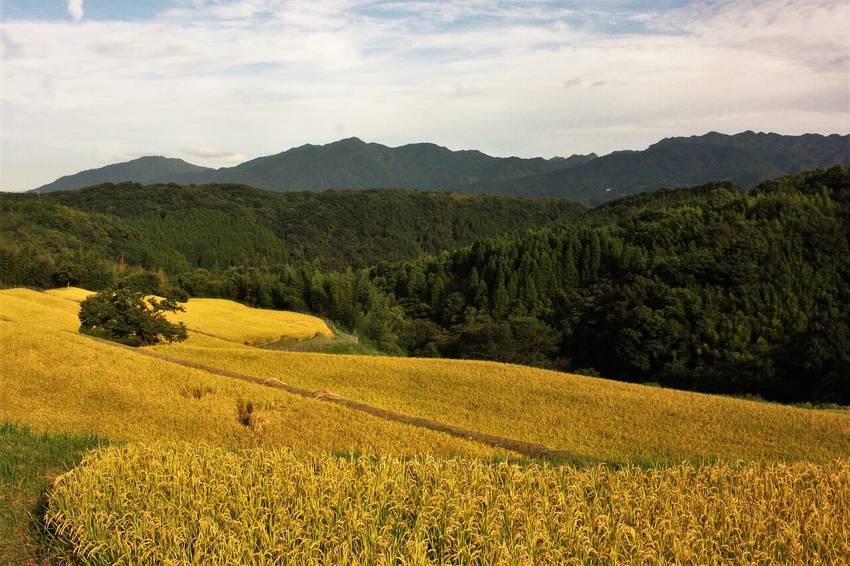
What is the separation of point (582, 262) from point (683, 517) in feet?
475

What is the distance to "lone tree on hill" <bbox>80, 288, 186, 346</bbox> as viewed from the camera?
38.9 metres

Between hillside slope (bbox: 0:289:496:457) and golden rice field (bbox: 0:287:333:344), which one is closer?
hillside slope (bbox: 0:289:496:457)

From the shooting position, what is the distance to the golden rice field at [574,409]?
18139 mm

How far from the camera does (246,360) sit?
29266mm

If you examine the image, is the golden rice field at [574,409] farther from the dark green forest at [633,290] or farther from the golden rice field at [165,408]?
the dark green forest at [633,290]

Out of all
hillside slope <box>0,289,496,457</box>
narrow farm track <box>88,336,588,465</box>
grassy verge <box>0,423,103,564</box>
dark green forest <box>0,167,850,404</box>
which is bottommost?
dark green forest <box>0,167,850,404</box>

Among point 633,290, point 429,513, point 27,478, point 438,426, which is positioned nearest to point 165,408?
point 27,478

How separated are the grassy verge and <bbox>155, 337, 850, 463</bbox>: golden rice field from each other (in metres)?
10.9

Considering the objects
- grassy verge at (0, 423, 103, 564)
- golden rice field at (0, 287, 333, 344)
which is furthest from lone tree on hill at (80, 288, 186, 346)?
grassy verge at (0, 423, 103, 564)

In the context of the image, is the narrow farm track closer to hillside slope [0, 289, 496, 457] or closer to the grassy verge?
hillside slope [0, 289, 496, 457]

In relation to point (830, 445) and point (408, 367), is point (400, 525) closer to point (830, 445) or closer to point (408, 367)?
point (830, 445)

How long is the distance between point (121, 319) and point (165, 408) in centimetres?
2402

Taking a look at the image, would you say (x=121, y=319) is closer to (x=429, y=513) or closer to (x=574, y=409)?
(x=574, y=409)

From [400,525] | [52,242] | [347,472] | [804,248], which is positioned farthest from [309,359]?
[52,242]
